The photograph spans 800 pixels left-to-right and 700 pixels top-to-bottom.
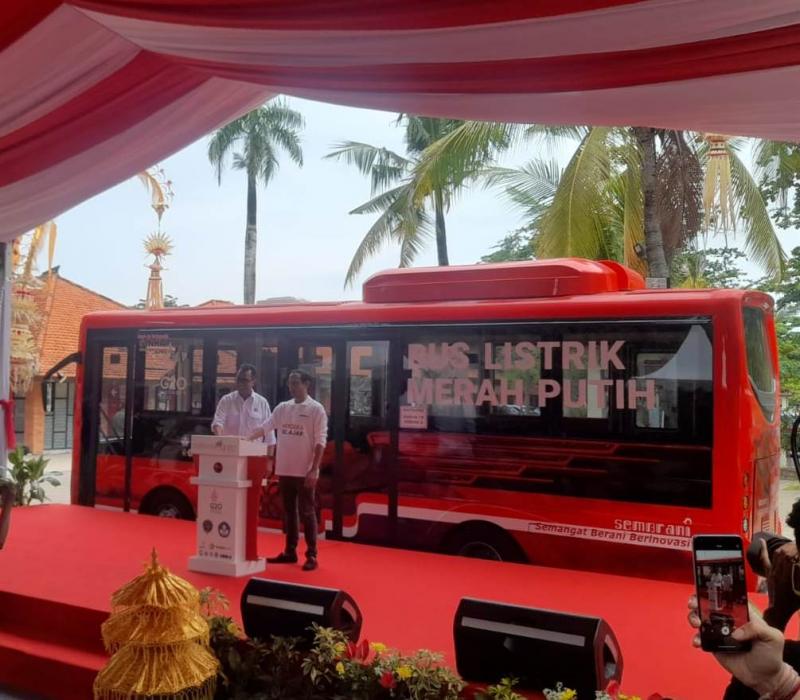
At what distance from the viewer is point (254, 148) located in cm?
1470

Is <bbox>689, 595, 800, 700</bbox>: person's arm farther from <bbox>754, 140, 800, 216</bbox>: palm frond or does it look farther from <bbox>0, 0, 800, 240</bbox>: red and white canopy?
<bbox>754, 140, 800, 216</bbox>: palm frond

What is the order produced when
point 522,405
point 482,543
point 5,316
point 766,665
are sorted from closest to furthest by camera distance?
point 766,665
point 5,316
point 522,405
point 482,543

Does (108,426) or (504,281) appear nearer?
(504,281)

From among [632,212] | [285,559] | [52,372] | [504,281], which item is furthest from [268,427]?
[632,212]

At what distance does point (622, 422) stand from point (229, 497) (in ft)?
8.89

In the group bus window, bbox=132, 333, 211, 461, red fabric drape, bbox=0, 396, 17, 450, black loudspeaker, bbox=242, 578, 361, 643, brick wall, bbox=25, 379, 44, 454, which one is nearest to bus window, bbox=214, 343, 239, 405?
bus window, bbox=132, 333, 211, 461

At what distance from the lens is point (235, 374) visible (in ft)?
22.1

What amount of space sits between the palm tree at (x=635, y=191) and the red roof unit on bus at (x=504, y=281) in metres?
2.18

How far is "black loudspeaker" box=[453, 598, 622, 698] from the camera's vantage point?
2809mm

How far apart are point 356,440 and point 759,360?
3.05m

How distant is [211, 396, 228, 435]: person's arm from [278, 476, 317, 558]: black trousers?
1.30m

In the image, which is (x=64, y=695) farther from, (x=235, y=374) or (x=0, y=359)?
(x=235, y=374)

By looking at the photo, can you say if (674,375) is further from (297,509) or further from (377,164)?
(377,164)

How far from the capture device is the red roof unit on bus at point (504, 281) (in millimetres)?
5684
